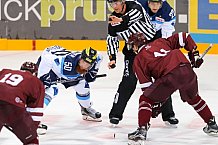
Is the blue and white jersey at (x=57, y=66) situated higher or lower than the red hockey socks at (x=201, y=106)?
higher

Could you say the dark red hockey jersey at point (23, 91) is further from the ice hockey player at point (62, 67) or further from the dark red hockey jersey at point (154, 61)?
the ice hockey player at point (62, 67)

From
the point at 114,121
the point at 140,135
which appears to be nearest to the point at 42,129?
the point at 114,121

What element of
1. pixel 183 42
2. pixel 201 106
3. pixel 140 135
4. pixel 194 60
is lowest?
pixel 140 135

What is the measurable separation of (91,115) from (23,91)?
1577 millimetres

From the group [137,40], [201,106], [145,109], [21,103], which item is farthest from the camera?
[201,106]

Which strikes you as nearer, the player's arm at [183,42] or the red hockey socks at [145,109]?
the red hockey socks at [145,109]

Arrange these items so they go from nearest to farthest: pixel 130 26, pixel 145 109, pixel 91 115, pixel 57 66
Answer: pixel 145 109 < pixel 57 66 < pixel 130 26 < pixel 91 115

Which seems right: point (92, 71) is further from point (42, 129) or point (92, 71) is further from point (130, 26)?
point (42, 129)

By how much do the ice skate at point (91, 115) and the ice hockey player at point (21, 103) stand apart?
4.79 ft

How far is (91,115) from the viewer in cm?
448

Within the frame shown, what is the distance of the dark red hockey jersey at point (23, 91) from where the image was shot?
2910 millimetres

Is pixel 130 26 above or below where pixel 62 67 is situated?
above

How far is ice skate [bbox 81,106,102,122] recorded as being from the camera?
14.7 ft

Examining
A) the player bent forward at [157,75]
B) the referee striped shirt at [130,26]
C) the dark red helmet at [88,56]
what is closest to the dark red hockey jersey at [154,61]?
the player bent forward at [157,75]
